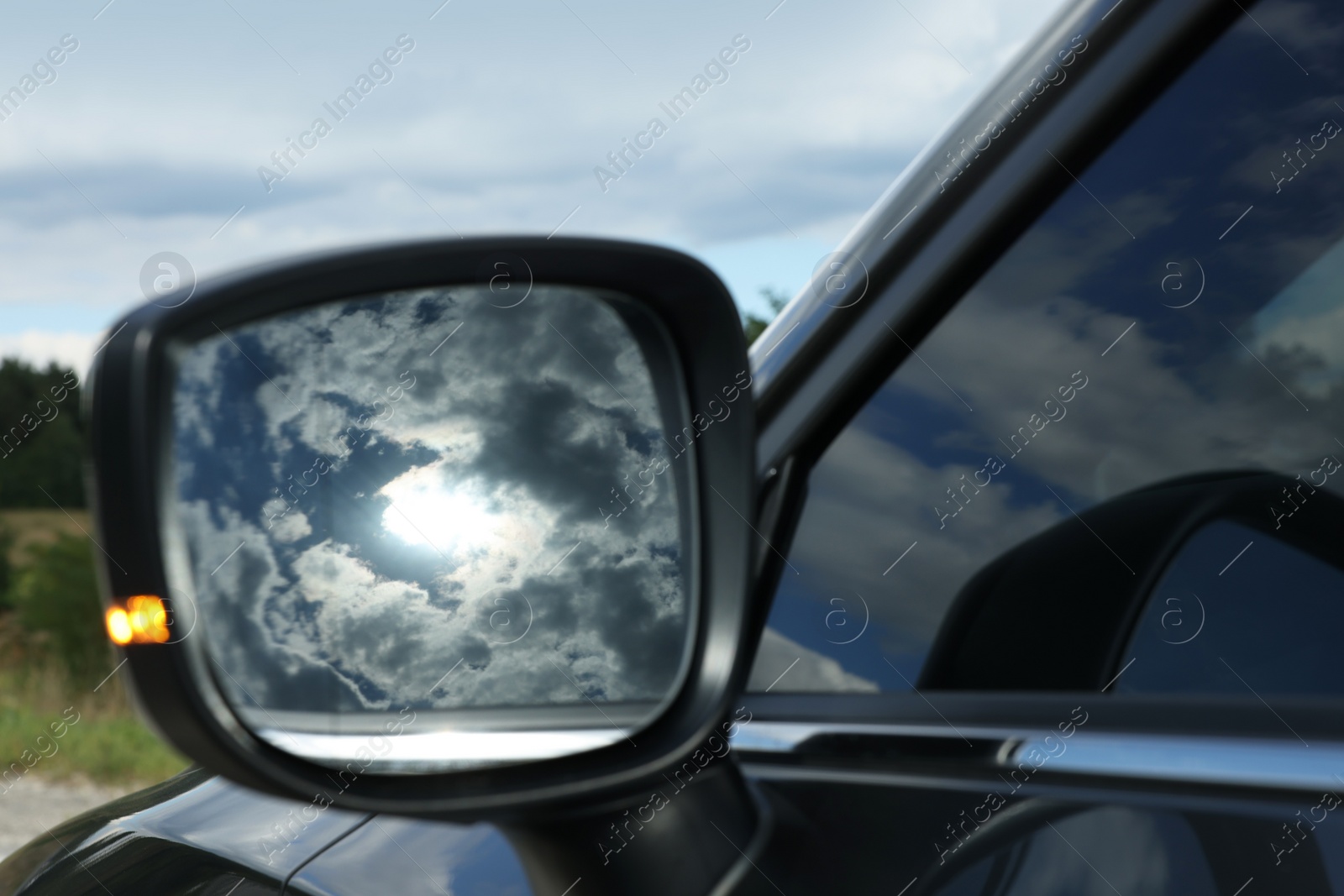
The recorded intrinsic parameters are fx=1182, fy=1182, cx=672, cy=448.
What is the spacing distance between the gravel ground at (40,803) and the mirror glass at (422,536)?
735cm

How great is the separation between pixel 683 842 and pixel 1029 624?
18.4 inches

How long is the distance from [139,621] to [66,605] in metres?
16.7

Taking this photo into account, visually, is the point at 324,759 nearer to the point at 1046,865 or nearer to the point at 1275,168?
the point at 1046,865

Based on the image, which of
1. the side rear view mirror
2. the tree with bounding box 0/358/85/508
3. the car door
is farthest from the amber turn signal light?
the tree with bounding box 0/358/85/508

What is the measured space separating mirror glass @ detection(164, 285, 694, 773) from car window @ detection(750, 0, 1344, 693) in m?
0.25

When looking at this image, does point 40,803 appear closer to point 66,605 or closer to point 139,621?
point 66,605

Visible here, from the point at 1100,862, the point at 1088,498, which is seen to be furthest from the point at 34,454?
the point at 1100,862

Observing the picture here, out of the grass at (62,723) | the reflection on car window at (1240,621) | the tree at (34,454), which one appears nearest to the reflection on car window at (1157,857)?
the reflection on car window at (1240,621)

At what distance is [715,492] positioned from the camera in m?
1.38

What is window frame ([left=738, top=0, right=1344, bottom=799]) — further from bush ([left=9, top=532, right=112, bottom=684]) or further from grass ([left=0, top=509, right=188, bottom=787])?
bush ([left=9, top=532, right=112, bottom=684])

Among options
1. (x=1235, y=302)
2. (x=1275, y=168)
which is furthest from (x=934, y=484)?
(x=1275, y=168)

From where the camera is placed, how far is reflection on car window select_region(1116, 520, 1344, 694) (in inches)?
42.3

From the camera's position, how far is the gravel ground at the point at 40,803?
7.74m

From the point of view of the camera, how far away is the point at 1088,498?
128cm
